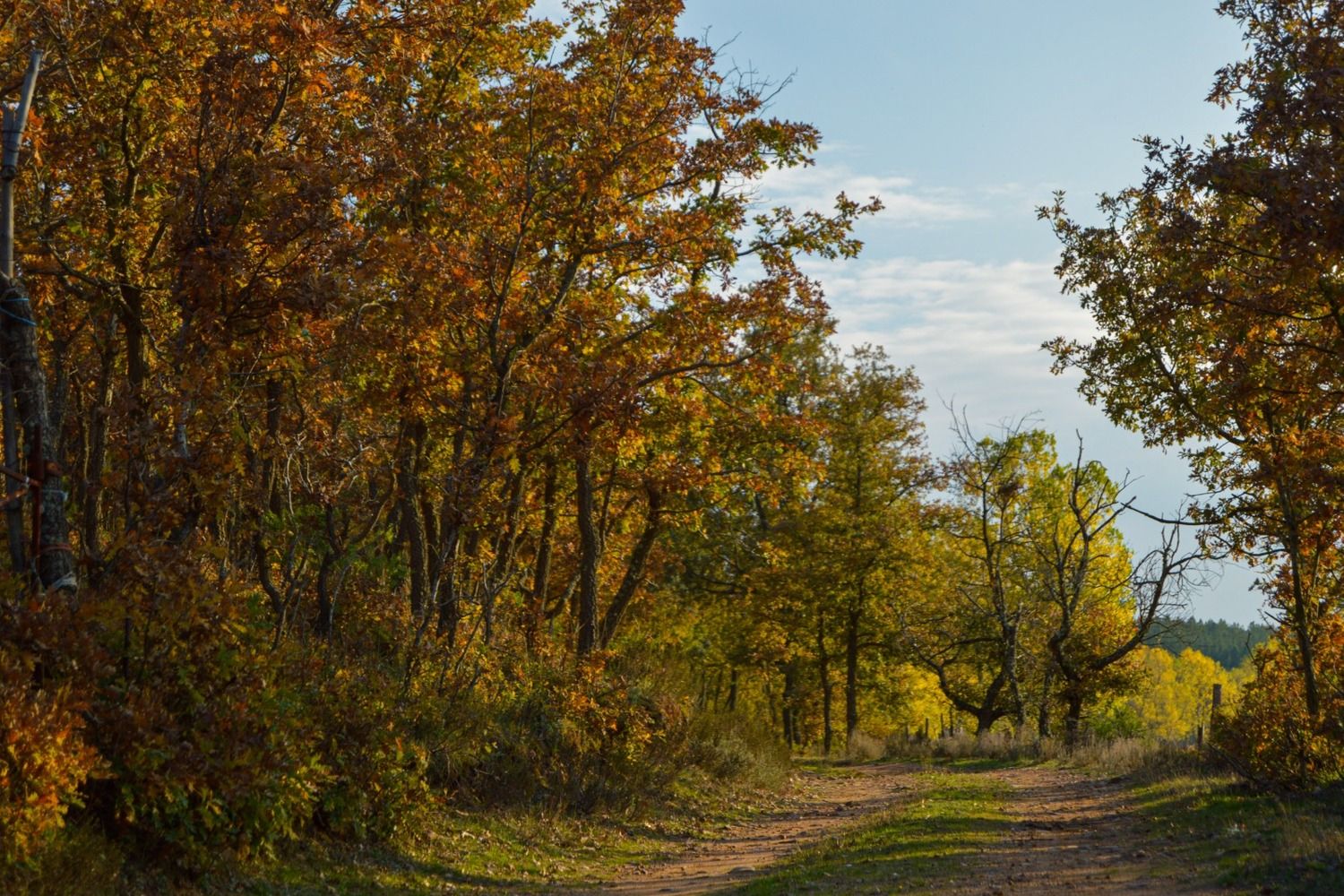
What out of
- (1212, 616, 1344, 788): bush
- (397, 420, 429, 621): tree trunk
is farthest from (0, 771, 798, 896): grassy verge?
(1212, 616, 1344, 788): bush

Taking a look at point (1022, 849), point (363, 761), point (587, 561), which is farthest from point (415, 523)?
point (1022, 849)

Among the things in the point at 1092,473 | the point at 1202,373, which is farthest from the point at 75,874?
the point at 1092,473

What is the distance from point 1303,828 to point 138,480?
34.9 ft

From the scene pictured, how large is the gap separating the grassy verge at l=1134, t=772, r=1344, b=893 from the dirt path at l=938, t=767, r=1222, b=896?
257mm

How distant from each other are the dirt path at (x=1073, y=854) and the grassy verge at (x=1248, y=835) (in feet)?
0.84

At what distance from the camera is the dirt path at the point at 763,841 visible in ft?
39.8

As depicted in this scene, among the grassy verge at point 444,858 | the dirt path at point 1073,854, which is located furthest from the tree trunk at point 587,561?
the dirt path at point 1073,854

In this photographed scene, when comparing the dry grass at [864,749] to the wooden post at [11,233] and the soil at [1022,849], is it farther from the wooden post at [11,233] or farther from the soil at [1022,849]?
the wooden post at [11,233]

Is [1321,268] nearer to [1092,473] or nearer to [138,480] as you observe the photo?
[138,480]

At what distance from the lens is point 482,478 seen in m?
13.6

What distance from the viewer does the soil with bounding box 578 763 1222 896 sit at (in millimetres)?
10203

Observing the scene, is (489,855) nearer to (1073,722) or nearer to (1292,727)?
(1292,727)

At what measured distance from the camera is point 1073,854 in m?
11.9

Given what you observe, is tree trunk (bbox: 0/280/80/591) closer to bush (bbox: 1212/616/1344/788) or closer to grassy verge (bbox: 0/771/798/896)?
grassy verge (bbox: 0/771/798/896)
